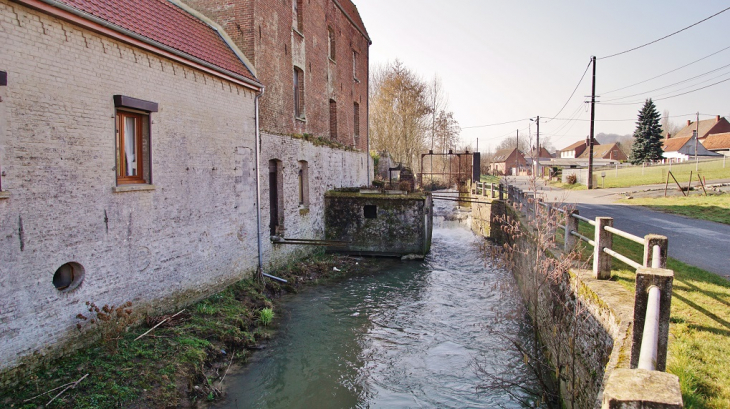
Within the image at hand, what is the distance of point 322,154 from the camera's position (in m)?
16.1

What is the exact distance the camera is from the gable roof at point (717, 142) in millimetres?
57344

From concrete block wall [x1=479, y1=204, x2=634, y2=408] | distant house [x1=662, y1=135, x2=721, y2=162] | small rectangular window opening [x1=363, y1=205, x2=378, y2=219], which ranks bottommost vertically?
concrete block wall [x1=479, y1=204, x2=634, y2=408]

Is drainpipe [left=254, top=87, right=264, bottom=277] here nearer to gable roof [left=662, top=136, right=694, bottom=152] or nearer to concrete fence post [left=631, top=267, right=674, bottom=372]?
concrete fence post [left=631, top=267, right=674, bottom=372]

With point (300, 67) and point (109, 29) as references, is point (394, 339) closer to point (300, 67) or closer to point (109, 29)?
point (109, 29)

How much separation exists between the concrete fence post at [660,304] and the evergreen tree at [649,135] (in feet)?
166

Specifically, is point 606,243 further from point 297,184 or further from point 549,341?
point 297,184

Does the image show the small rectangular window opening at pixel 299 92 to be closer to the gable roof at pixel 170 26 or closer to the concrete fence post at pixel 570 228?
the gable roof at pixel 170 26

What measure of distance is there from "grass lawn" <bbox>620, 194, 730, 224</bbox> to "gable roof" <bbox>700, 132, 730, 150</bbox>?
171ft

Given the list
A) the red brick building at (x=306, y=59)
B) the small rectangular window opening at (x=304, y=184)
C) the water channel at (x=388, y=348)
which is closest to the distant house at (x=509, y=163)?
the red brick building at (x=306, y=59)

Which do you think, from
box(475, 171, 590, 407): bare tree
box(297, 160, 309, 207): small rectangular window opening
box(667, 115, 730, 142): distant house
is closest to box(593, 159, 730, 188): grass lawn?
box(297, 160, 309, 207): small rectangular window opening

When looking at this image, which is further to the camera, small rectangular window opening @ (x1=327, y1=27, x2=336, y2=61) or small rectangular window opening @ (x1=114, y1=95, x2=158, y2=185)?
small rectangular window opening @ (x1=327, y1=27, x2=336, y2=61)

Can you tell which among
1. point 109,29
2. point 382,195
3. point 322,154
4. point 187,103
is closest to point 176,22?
point 187,103

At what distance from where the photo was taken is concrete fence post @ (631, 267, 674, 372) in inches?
118

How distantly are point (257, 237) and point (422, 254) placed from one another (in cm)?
676
